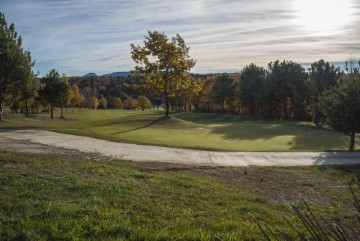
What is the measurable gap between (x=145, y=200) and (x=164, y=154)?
30.2 ft

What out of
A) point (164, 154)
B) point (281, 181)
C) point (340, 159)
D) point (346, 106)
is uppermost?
point (346, 106)

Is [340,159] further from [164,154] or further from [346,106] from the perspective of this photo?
[164,154]

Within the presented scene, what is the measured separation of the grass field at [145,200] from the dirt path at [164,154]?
209cm

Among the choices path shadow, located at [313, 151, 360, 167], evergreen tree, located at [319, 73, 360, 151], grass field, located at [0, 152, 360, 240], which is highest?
evergreen tree, located at [319, 73, 360, 151]

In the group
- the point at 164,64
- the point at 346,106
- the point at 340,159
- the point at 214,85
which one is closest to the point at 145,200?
the point at 340,159

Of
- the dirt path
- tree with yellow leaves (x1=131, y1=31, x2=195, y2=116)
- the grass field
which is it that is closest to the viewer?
the grass field

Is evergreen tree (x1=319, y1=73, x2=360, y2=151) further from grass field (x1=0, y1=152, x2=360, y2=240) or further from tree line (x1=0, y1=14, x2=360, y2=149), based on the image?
grass field (x1=0, y1=152, x2=360, y2=240)

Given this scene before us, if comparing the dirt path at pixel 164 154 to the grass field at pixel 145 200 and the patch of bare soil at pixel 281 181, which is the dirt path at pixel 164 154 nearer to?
the patch of bare soil at pixel 281 181

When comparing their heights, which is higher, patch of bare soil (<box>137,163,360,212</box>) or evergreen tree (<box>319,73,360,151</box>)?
evergreen tree (<box>319,73,360,151</box>)

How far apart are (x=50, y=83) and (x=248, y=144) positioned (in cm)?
4016

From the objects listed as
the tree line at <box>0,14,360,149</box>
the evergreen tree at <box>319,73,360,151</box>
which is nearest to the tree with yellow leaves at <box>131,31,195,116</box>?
the tree line at <box>0,14,360,149</box>

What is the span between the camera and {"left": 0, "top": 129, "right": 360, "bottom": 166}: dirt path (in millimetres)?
15750

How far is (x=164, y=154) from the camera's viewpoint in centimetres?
1714

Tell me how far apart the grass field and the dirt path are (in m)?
2.09
